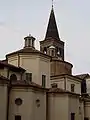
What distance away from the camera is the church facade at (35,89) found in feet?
91.4

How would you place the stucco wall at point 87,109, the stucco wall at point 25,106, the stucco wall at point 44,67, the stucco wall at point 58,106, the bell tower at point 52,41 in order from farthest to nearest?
the bell tower at point 52,41 < the stucco wall at point 87,109 < the stucco wall at point 44,67 < the stucco wall at point 58,106 < the stucco wall at point 25,106

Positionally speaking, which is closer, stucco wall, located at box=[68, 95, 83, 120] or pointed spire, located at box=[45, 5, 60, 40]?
stucco wall, located at box=[68, 95, 83, 120]

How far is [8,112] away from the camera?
27.7 meters

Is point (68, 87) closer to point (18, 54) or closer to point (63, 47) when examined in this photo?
point (18, 54)

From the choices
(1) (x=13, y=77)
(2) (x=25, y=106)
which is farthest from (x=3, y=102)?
(1) (x=13, y=77)

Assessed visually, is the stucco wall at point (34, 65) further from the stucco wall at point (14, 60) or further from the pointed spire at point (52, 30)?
the pointed spire at point (52, 30)

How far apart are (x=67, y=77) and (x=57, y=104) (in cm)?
946

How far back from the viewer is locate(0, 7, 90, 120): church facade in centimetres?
2786

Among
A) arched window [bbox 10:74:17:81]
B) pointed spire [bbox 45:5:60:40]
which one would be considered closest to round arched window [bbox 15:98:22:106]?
arched window [bbox 10:74:17:81]

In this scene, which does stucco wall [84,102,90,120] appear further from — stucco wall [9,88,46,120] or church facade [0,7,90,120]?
stucco wall [9,88,46,120]

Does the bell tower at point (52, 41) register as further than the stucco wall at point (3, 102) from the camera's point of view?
Yes

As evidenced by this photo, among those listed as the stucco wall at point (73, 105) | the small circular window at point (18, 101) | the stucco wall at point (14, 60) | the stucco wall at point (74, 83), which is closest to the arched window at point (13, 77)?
the stucco wall at point (14, 60)

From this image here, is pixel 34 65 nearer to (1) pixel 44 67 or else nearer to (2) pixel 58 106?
(1) pixel 44 67

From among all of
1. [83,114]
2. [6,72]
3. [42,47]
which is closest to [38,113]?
[6,72]
